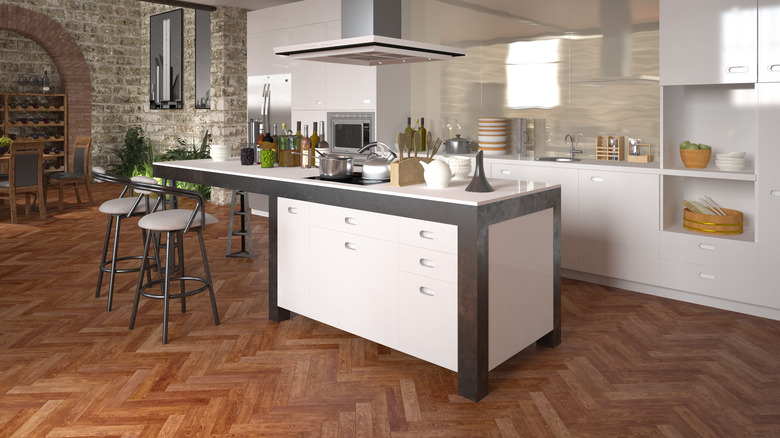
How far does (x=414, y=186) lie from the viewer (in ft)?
12.5

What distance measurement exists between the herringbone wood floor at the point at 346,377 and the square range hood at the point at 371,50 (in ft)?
6.22

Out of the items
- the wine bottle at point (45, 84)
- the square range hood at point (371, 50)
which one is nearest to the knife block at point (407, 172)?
the square range hood at point (371, 50)

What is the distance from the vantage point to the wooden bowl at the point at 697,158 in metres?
4.87

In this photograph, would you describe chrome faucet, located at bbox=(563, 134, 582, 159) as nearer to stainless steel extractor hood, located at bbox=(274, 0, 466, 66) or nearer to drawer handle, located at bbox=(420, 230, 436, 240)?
stainless steel extractor hood, located at bbox=(274, 0, 466, 66)

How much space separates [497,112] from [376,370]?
12.6 feet

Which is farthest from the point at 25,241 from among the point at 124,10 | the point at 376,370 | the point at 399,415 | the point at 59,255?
the point at 124,10

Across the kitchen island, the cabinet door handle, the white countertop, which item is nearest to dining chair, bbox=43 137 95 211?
the white countertop

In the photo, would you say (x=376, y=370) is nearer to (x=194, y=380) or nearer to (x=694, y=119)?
(x=194, y=380)

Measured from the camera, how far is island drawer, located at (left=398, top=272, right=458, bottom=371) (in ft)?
11.0

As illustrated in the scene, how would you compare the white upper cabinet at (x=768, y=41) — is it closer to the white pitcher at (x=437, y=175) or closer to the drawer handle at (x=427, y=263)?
the white pitcher at (x=437, y=175)

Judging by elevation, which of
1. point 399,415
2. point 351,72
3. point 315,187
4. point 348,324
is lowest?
point 399,415

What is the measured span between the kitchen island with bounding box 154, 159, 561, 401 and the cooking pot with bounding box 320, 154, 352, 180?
0.15 meters

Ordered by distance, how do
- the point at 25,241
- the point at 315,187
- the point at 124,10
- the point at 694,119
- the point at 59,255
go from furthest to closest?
1. the point at 124,10
2. the point at 25,241
3. the point at 59,255
4. the point at 694,119
5. the point at 315,187

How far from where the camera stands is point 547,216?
3.80m
